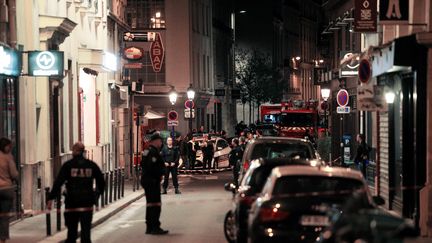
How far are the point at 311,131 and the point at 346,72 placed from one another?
2536 centimetres

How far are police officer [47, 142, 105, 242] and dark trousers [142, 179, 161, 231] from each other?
413 cm

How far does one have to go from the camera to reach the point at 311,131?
6197 centimetres

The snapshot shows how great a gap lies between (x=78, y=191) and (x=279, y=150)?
7.89 m

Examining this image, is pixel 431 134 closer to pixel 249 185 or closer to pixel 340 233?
pixel 249 185

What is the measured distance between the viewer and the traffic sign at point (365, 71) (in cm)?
2203

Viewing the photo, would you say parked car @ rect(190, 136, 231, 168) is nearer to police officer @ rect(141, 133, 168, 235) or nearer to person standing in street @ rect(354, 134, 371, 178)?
person standing in street @ rect(354, 134, 371, 178)

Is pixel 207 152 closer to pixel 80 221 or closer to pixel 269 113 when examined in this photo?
pixel 80 221

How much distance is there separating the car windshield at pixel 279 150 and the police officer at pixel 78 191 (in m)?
7.19

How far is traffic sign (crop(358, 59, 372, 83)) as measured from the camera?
22.0 m

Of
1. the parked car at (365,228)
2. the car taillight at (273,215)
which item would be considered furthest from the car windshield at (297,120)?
the parked car at (365,228)

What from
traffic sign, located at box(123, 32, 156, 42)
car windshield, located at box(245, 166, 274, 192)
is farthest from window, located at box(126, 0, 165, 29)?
car windshield, located at box(245, 166, 274, 192)

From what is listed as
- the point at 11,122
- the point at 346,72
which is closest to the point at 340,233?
the point at 11,122

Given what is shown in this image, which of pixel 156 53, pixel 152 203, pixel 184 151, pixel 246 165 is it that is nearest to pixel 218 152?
pixel 184 151

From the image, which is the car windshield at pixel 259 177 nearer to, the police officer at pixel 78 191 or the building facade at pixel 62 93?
the police officer at pixel 78 191
